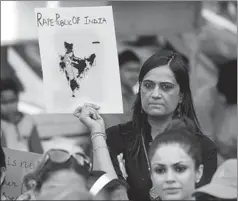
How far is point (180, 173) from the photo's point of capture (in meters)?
1.24

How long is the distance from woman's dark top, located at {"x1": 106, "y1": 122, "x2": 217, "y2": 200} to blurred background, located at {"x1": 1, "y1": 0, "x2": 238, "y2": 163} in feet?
0.12

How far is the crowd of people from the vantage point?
49.0 inches

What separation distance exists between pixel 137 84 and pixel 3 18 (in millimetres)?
488

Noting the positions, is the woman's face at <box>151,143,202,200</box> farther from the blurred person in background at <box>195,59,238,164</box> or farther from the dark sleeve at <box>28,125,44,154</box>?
the dark sleeve at <box>28,125,44,154</box>

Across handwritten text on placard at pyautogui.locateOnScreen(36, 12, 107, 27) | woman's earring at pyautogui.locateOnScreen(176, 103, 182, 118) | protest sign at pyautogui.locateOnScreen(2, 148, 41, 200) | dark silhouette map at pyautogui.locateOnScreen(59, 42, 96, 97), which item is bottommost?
protest sign at pyautogui.locateOnScreen(2, 148, 41, 200)

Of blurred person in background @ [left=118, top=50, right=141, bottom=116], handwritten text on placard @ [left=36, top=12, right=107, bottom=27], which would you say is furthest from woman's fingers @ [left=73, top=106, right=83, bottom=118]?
handwritten text on placard @ [left=36, top=12, right=107, bottom=27]

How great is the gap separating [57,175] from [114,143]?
0.21m

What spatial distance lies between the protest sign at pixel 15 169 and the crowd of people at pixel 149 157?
3 centimetres

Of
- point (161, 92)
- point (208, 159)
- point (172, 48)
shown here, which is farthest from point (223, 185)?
point (172, 48)

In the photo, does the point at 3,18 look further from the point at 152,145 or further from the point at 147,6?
the point at 152,145

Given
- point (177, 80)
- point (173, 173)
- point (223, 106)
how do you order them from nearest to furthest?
point (173, 173) < point (177, 80) < point (223, 106)

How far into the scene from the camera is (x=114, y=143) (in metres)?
1.38

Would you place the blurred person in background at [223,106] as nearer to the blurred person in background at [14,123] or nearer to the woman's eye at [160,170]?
the woman's eye at [160,170]

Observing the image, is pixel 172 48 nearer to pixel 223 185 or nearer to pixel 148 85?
pixel 148 85
